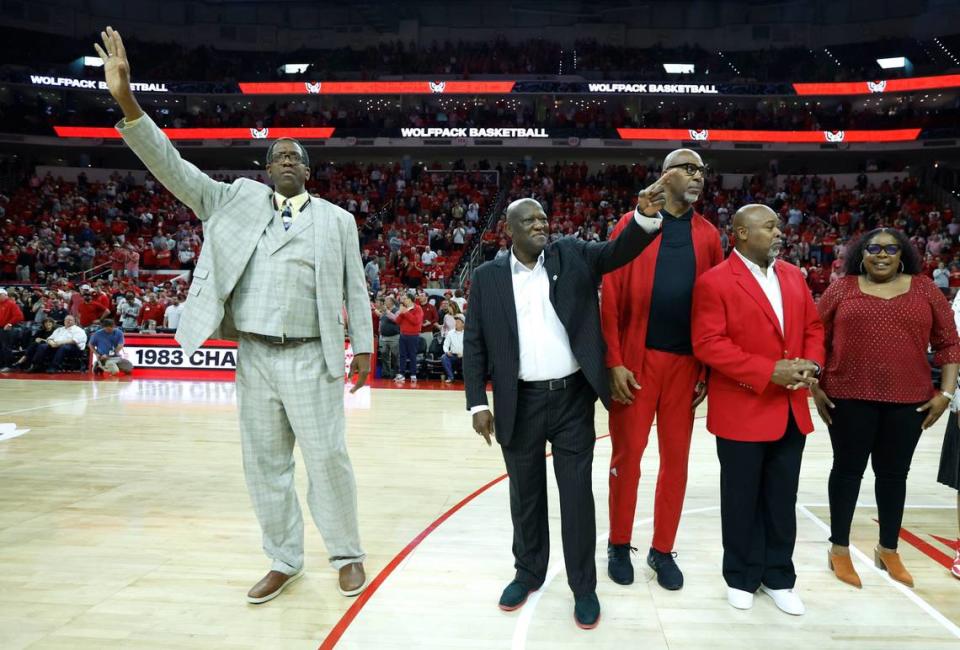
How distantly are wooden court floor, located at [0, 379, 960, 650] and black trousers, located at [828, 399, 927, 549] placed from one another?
33 centimetres

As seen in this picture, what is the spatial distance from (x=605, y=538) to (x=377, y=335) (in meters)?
8.56

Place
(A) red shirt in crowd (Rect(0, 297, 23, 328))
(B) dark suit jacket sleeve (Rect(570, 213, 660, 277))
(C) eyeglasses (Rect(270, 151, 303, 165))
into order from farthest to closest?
(A) red shirt in crowd (Rect(0, 297, 23, 328)), (C) eyeglasses (Rect(270, 151, 303, 165)), (B) dark suit jacket sleeve (Rect(570, 213, 660, 277))

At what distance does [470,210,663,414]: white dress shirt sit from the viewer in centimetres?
299

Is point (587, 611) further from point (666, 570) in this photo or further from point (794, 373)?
point (794, 373)

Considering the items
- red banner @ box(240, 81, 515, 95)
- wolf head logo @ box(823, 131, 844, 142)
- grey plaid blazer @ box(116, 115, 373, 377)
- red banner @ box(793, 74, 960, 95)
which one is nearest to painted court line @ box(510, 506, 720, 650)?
grey plaid blazer @ box(116, 115, 373, 377)

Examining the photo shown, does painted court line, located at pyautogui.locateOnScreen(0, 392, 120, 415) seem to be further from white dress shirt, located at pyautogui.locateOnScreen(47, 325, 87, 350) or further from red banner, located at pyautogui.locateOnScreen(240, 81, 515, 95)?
red banner, located at pyautogui.locateOnScreen(240, 81, 515, 95)

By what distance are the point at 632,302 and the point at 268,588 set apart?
7.05 ft

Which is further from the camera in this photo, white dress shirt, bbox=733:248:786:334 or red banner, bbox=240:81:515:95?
red banner, bbox=240:81:515:95

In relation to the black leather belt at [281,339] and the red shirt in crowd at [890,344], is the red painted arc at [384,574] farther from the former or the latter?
the red shirt in crowd at [890,344]

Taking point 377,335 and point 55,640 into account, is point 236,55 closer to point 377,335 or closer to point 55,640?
point 377,335

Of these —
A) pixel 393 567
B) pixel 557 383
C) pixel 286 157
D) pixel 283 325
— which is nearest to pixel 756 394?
pixel 557 383

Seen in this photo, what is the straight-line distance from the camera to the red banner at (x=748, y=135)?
24641 millimetres

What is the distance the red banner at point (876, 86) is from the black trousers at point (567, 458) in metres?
26.9

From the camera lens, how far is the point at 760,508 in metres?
3.23
